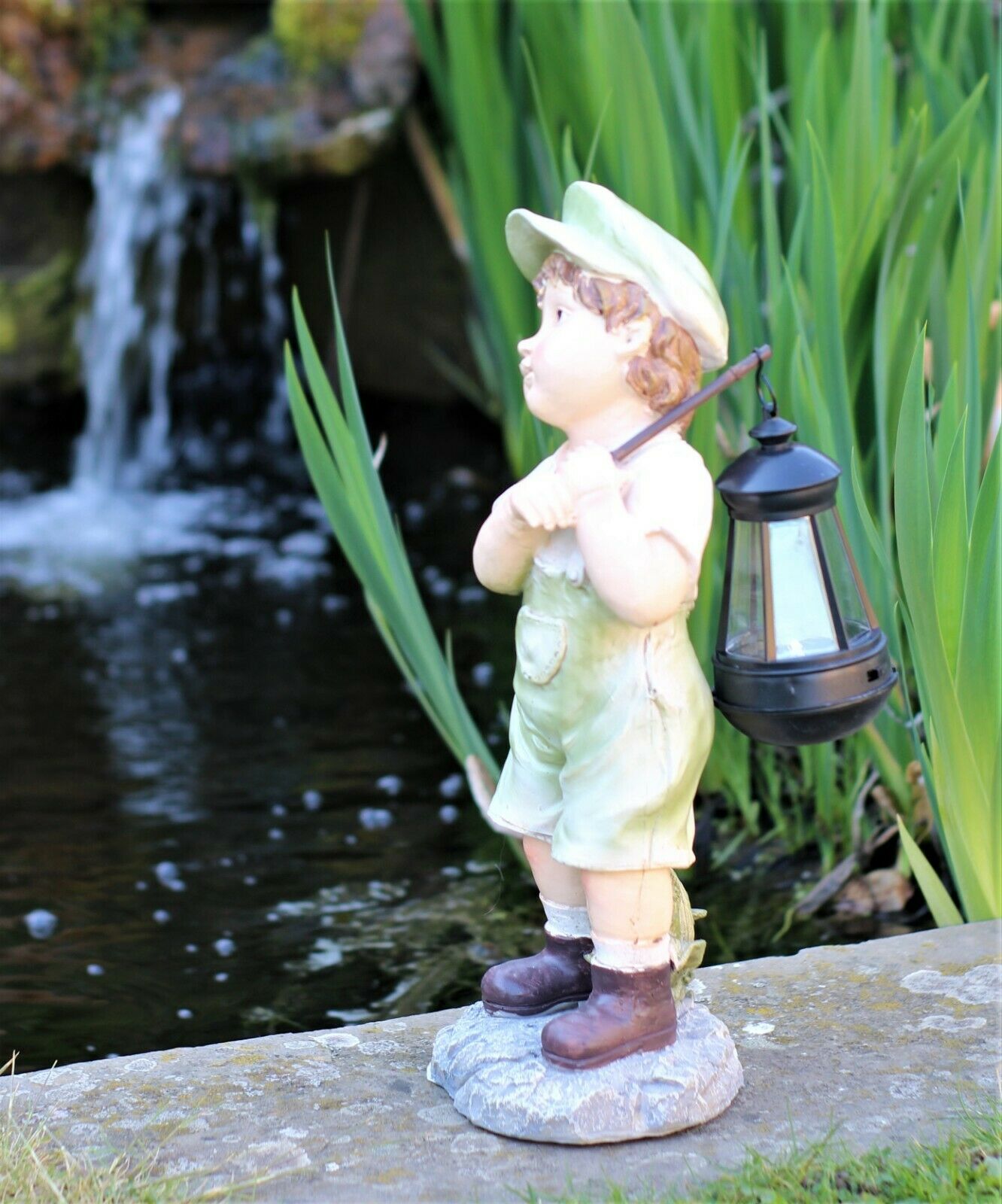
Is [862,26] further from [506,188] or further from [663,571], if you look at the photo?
[663,571]

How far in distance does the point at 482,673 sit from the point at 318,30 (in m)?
2.24

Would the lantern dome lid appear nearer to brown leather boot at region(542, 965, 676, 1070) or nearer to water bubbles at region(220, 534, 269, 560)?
brown leather boot at region(542, 965, 676, 1070)

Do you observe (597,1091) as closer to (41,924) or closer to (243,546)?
(41,924)

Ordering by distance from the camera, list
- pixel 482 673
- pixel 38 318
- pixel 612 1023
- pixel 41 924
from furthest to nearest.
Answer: pixel 38 318
pixel 482 673
pixel 41 924
pixel 612 1023

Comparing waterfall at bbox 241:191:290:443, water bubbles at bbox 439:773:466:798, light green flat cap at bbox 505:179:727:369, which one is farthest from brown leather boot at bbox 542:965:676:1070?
waterfall at bbox 241:191:290:443

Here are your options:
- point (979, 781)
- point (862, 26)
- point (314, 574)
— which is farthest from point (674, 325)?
point (314, 574)

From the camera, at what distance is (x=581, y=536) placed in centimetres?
132

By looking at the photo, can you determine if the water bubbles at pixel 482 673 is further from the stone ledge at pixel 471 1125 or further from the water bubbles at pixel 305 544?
the stone ledge at pixel 471 1125

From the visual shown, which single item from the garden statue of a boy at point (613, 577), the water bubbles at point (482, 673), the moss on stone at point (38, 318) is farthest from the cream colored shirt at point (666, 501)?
the moss on stone at point (38, 318)

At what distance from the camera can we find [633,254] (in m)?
1.34

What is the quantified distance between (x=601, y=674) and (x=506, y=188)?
1.68m

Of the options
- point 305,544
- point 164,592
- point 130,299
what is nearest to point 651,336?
point 164,592

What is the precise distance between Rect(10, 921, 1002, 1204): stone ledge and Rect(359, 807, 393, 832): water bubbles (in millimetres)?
902

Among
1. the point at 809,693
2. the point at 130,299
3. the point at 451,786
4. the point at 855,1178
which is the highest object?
the point at 130,299
